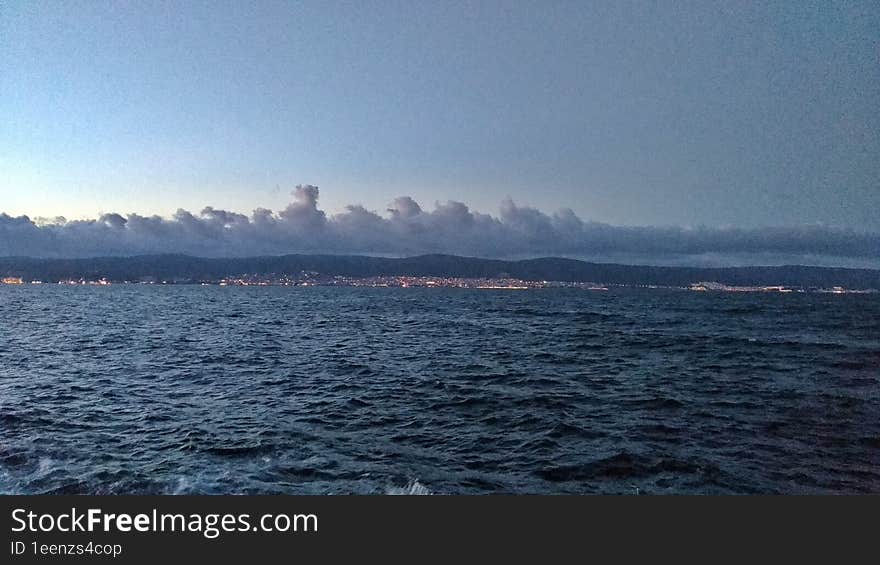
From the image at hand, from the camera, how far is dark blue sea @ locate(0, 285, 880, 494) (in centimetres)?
1298

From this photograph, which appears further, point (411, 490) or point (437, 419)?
point (437, 419)

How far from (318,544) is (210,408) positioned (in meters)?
15.3

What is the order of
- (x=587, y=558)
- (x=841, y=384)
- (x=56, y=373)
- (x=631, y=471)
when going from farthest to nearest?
(x=56, y=373), (x=841, y=384), (x=631, y=471), (x=587, y=558)

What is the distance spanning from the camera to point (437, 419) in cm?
1908

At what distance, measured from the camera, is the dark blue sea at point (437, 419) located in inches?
511

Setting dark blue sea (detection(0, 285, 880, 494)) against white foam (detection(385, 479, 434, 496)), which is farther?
dark blue sea (detection(0, 285, 880, 494))

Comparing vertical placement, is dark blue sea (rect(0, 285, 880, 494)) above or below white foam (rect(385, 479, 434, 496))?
below

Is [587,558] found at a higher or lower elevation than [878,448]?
higher

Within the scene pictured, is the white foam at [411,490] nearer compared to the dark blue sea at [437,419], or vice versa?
the white foam at [411,490]

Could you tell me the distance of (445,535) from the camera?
24.6 feet

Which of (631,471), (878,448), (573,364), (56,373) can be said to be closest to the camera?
(631,471)

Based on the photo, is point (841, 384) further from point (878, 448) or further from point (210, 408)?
point (210, 408)

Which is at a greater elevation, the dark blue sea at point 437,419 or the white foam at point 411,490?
the white foam at point 411,490

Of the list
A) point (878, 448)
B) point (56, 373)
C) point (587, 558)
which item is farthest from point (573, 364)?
point (56, 373)
